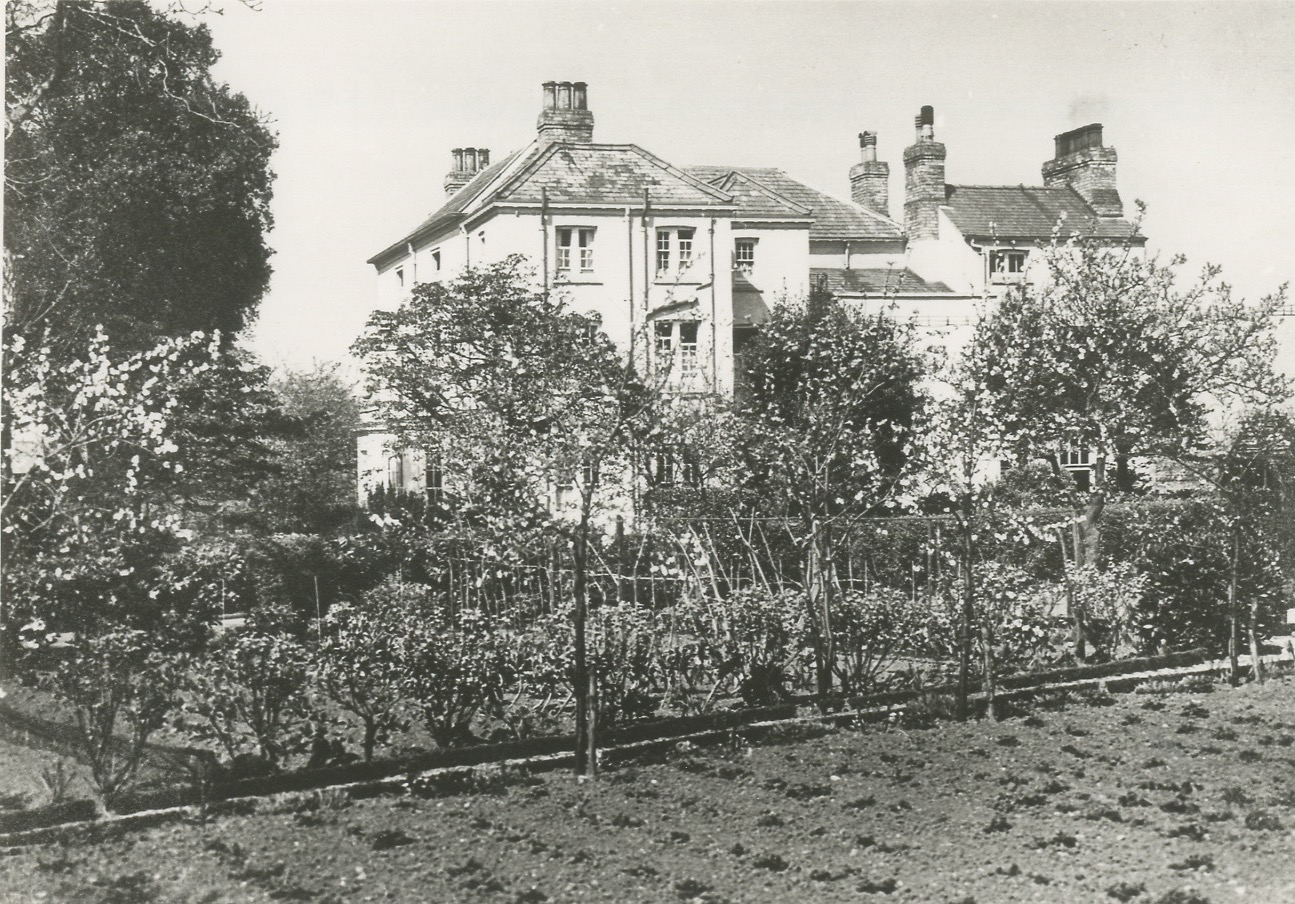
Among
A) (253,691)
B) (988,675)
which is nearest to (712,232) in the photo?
(988,675)

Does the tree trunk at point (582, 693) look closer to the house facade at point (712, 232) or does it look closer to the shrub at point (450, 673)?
the shrub at point (450, 673)

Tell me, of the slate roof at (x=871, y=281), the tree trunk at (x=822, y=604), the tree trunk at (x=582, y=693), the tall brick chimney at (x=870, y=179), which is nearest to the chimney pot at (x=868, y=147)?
the tall brick chimney at (x=870, y=179)

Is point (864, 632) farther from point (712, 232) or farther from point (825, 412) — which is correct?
point (712, 232)

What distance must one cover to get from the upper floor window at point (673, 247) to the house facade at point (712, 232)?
0.14 ft

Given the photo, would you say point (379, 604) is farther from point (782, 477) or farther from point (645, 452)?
point (782, 477)

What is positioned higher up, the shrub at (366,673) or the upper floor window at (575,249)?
the upper floor window at (575,249)

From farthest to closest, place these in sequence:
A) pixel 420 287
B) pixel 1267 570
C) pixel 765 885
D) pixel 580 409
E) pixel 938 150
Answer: pixel 938 150 < pixel 420 287 < pixel 1267 570 < pixel 580 409 < pixel 765 885

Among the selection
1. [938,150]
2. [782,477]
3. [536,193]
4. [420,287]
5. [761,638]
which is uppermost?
[938,150]

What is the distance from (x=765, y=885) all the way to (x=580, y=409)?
4962mm

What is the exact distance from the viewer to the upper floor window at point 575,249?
92.4ft

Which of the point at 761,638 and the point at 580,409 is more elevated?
the point at 580,409

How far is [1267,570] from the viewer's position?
1359 cm

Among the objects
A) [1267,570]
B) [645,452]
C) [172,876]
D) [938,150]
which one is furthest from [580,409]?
[938,150]

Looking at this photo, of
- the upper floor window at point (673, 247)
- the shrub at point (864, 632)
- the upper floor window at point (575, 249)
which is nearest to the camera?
the shrub at point (864, 632)
